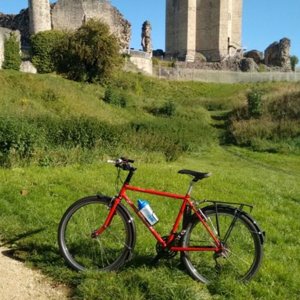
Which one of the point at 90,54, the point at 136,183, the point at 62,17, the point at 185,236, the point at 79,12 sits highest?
the point at 79,12

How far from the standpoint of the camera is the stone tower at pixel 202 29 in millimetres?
56062

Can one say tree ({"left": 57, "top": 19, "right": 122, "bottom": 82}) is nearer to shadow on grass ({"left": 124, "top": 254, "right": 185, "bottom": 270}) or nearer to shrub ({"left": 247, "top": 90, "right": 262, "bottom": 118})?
shrub ({"left": 247, "top": 90, "right": 262, "bottom": 118})

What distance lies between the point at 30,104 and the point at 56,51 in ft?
45.3

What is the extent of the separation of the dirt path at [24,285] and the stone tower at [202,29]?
5386 centimetres

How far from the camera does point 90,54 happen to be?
1172 inches

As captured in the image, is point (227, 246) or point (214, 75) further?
point (214, 75)

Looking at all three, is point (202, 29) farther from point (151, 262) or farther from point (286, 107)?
point (151, 262)

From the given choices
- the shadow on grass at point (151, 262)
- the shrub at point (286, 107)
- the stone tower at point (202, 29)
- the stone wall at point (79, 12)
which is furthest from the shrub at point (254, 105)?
the stone tower at point (202, 29)

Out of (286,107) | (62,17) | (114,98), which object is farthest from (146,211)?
(62,17)

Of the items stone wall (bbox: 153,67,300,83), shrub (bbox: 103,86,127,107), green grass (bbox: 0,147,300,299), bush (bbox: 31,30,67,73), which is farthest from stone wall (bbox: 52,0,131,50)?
green grass (bbox: 0,147,300,299)

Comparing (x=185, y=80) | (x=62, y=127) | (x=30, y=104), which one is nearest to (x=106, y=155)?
(x=62, y=127)

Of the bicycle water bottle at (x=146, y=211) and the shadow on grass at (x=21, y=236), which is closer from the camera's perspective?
the bicycle water bottle at (x=146, y=211)

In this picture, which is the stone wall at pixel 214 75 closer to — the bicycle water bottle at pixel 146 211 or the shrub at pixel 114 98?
the shrub at pixel 114 98

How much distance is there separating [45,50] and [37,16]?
8045 mm
